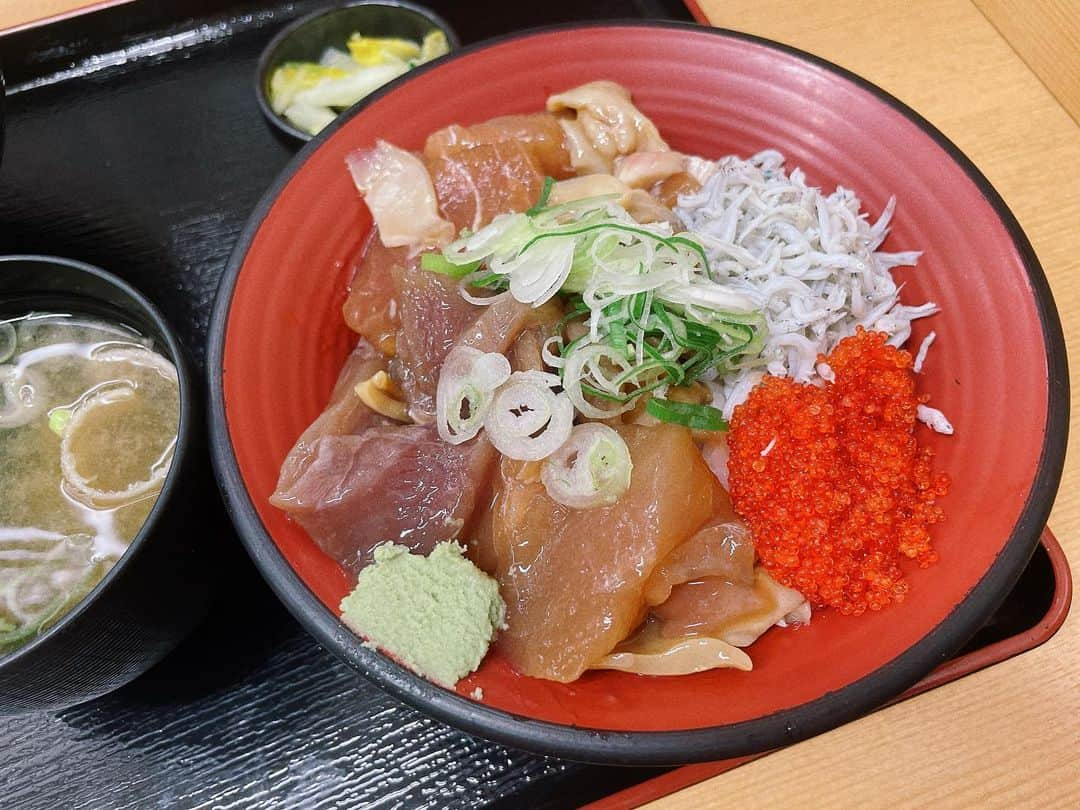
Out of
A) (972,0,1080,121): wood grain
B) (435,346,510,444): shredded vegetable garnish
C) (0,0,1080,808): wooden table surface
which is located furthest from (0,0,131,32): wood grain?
(972,0,1080,121): wood grain

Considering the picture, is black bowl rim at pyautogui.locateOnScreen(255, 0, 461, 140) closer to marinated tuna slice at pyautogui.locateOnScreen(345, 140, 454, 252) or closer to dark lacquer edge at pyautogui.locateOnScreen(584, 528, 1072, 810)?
marinated tuna slice at pyautogui.locateOnScreen(345, 140, 454, 252)

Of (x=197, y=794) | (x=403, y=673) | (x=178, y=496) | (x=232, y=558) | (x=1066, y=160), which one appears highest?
(x=1066, y=160)

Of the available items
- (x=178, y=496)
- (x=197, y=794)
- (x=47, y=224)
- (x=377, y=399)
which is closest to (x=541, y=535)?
(x=377, y=399)

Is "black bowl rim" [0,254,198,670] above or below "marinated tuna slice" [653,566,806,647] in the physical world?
above

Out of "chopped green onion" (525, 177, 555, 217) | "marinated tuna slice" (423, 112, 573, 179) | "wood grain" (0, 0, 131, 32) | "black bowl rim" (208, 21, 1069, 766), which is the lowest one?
"black bowl rim" (208, 21, 1069, 766)

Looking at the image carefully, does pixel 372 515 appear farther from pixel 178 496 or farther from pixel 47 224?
pixel 47 224

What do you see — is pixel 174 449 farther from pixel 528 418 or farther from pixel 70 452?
pixel 528 418
